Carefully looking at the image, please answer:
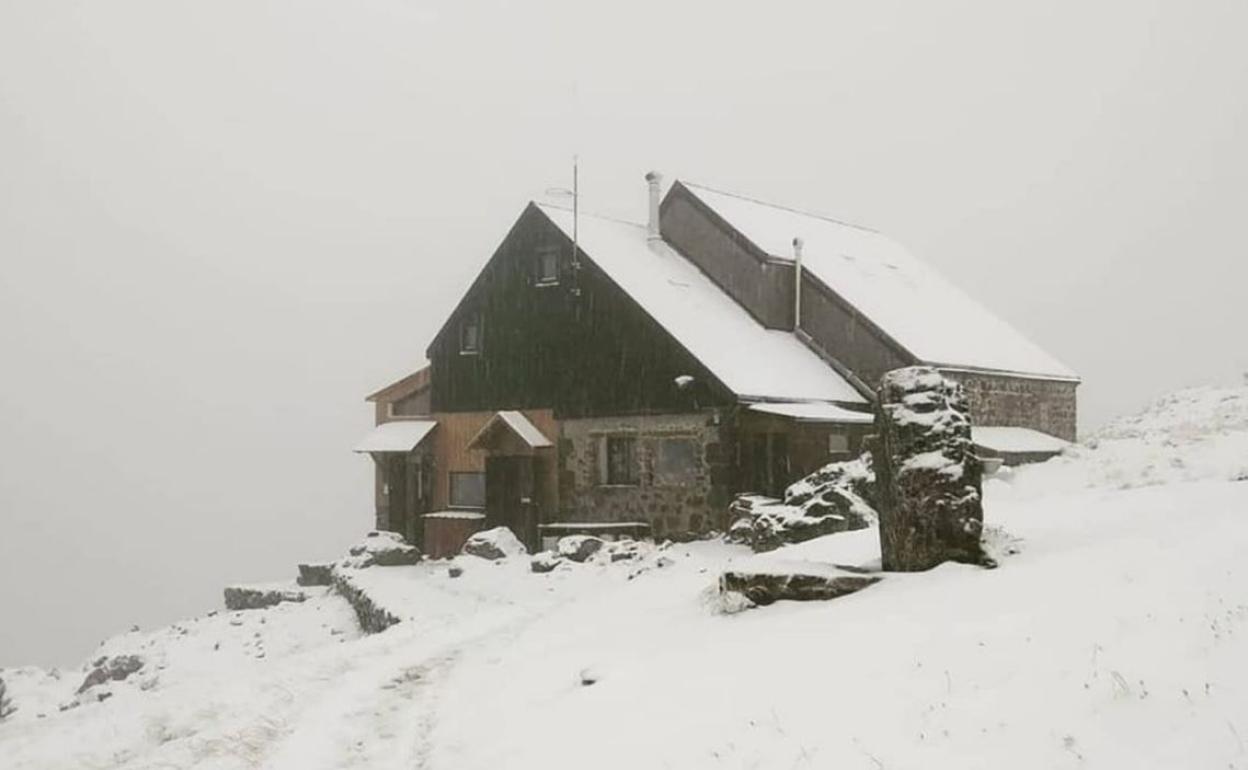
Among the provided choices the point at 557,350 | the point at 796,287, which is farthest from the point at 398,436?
the point at 796,287

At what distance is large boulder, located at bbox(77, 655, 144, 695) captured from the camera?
22.2 metres

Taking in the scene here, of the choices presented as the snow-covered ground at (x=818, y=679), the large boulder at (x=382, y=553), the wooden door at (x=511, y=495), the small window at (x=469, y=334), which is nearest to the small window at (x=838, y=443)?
the wooden door at (x=511, y=495)

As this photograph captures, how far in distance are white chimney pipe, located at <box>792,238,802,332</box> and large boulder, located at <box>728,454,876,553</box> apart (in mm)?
10315

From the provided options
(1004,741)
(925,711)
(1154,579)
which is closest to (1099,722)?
(1004,741)

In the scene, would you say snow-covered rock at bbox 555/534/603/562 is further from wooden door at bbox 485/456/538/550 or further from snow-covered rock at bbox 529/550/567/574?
wooden door at bbox 485/456/538/550

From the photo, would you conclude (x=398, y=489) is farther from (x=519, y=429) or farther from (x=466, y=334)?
(x=519, y=429)

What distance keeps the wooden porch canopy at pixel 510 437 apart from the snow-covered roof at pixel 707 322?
4.38 metres

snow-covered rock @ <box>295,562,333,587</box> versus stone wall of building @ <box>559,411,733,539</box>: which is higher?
stone wall of building @ <box>559,411,733,539</box>

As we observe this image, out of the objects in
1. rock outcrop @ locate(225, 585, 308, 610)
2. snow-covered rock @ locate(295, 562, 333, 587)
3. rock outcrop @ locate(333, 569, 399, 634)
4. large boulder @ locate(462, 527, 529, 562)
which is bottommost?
rock outcrop @ locate(225, 585, 308, 610)

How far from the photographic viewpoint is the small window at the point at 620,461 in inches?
1064

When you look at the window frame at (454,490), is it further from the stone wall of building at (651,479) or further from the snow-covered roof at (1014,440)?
the snow-covered roof at (1014,440)

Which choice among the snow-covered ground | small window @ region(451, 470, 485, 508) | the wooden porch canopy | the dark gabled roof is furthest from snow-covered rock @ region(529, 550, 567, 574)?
the dark gabled roof

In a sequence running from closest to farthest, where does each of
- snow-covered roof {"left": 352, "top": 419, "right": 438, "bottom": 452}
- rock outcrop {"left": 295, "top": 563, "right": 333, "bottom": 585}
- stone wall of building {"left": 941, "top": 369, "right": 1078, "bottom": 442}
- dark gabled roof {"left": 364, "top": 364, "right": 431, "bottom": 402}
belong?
rock outcrop {"left": 295, "top": 563, "right": 333, "bottom": 585}
stone wall of building {"left": 941, "top": 369, "right": 1078, "bottom": 442}
snow-covered roof {"left": 352, "top": 419, "right": 438, "bottom": 452}
dark gabled roof {"left": 364, "top": 364, "right": 431, "bottom": 402}

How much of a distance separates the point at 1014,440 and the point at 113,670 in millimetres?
22386
